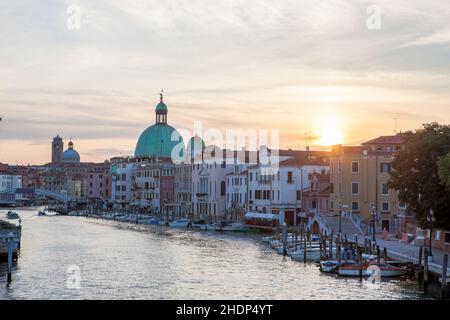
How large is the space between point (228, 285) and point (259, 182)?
41.0m

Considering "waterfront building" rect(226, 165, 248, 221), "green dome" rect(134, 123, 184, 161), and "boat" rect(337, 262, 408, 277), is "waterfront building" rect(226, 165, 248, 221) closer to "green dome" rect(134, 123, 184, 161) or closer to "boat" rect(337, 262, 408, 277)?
"boat" rect(337, 262, 408, 277)

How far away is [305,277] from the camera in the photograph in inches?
1213

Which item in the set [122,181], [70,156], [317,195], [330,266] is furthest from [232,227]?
[70,156]

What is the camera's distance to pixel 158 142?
121000 millimetres

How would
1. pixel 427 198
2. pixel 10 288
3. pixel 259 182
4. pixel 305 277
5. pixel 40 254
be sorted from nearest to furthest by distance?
pixel 10 288, pixel 305 277, pixel 427 198, pixel 40 254, pixel 259 182

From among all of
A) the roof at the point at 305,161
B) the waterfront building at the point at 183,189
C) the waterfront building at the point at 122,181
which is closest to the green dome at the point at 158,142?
the waterfront building at the point at 122,181

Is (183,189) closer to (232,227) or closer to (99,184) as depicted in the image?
(232,227)

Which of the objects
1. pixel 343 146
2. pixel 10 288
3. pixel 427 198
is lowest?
pixel 10 288

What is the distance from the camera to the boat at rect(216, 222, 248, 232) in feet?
214

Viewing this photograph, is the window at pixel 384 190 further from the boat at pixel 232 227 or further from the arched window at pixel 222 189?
the arched window at pixel 222 189

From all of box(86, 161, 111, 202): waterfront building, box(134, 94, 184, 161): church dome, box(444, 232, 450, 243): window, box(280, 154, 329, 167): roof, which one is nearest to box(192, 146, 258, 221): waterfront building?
box(280, 154, 329, 167): roof

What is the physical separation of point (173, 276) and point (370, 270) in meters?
7.57
